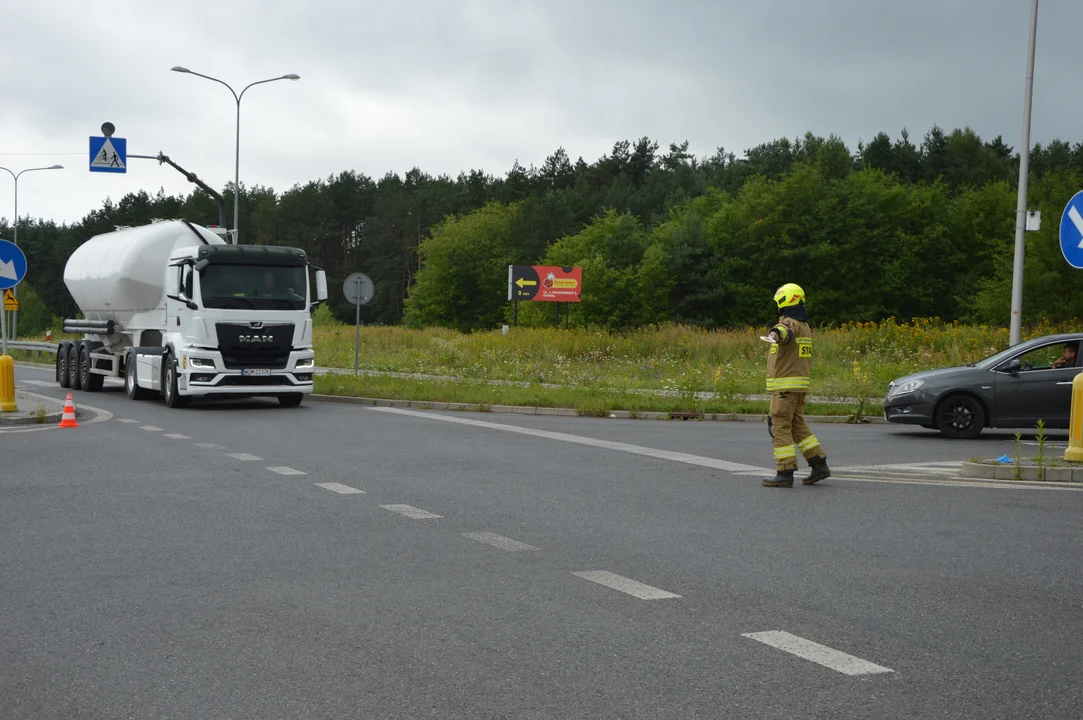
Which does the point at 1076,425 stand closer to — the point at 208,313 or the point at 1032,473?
the point at 1032,473

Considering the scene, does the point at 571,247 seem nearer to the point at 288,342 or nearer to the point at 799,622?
the point at 288,342

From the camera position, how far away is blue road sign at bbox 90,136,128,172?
28.9 m

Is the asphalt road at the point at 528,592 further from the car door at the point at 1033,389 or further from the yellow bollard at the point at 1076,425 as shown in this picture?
the car door at the point at 1033,389

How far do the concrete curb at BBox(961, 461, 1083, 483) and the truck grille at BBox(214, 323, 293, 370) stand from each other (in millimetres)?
13844

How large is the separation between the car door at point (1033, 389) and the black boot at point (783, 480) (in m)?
6.85

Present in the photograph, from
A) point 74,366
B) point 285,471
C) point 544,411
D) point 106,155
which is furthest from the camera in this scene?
point 106,155

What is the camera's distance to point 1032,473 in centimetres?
1193

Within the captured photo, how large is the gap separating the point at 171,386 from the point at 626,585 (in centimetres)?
1752

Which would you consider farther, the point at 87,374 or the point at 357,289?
the point at 357,289

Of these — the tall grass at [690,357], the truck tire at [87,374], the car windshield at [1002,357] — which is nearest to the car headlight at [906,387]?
the car windshield at [1002,357]

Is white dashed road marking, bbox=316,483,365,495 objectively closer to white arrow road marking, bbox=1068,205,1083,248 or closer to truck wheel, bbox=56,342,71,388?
white arrow road marking, bbox=1068,205,1083,248

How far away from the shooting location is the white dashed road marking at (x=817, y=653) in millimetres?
4988

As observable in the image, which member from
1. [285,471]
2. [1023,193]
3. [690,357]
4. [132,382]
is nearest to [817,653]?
[285,471]

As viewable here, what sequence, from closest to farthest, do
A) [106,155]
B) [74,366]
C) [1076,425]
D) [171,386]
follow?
[1076,425]
[171,386]
[74,366]
[106,155]
